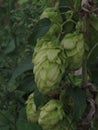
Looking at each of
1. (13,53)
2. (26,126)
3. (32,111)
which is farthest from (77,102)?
(13,53)

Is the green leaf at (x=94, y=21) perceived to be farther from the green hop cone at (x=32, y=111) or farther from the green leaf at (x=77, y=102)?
the green hop cone at (x=32, y=111)

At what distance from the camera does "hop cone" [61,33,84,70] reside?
1.67 meters

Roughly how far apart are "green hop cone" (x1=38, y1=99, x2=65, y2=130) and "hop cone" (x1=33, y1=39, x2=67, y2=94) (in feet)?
0.58

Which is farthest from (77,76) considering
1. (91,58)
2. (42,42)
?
(42,42)

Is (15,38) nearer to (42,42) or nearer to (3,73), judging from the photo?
(3,73)

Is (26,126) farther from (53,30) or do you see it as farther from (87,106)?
(53,30)

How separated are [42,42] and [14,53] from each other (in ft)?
5.29

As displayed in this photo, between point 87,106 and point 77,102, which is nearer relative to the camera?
point 77,102

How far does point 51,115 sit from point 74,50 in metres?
0.29

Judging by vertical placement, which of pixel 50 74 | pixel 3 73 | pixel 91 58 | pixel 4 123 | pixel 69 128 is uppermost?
pixel 50 74

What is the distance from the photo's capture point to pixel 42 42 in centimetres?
174

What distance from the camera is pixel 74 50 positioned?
167 cm

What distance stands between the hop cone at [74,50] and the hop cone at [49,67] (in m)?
0.03

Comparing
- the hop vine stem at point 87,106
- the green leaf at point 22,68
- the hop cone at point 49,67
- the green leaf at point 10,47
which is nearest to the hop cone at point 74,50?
the hop cone at point 49,67
